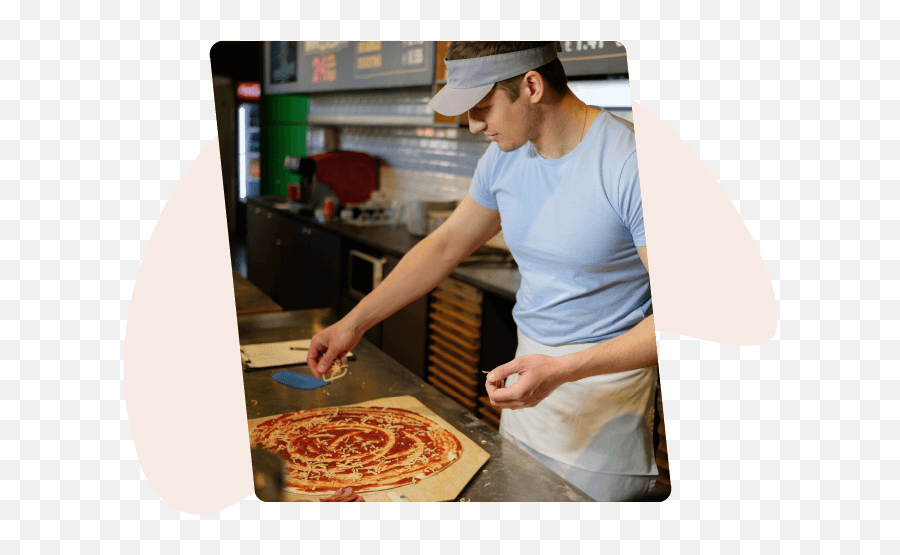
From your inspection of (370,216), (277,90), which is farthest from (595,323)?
(370,216)

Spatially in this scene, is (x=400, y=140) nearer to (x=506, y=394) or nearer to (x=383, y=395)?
(x=383, y=395)

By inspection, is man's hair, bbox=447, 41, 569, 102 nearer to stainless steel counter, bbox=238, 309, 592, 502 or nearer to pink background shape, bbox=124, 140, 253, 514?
pink background shape, bbox=124, 140, 253, 514

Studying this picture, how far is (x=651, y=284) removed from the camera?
1.09 m

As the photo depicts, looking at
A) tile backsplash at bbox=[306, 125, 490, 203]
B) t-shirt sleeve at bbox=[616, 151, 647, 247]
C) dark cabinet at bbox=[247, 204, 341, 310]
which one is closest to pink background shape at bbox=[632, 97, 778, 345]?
t-shirt sleeve at bbox=[616, 151, 647, 247]

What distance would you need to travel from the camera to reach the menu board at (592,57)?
110 centimetres

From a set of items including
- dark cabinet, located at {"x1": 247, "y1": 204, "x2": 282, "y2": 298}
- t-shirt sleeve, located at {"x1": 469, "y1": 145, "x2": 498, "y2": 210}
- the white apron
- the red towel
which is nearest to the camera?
the white apron

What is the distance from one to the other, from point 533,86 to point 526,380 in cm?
45

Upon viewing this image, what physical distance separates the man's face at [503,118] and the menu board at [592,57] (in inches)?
4.0

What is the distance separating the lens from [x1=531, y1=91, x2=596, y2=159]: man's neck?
3.60ft

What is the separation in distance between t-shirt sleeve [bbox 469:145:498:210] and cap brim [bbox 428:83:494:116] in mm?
179

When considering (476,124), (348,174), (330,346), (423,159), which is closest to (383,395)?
(330,346)

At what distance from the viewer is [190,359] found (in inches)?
42.2

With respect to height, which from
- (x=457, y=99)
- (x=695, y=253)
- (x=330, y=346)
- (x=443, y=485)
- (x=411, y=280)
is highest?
(x=457, y=99)

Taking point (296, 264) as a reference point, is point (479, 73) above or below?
above
